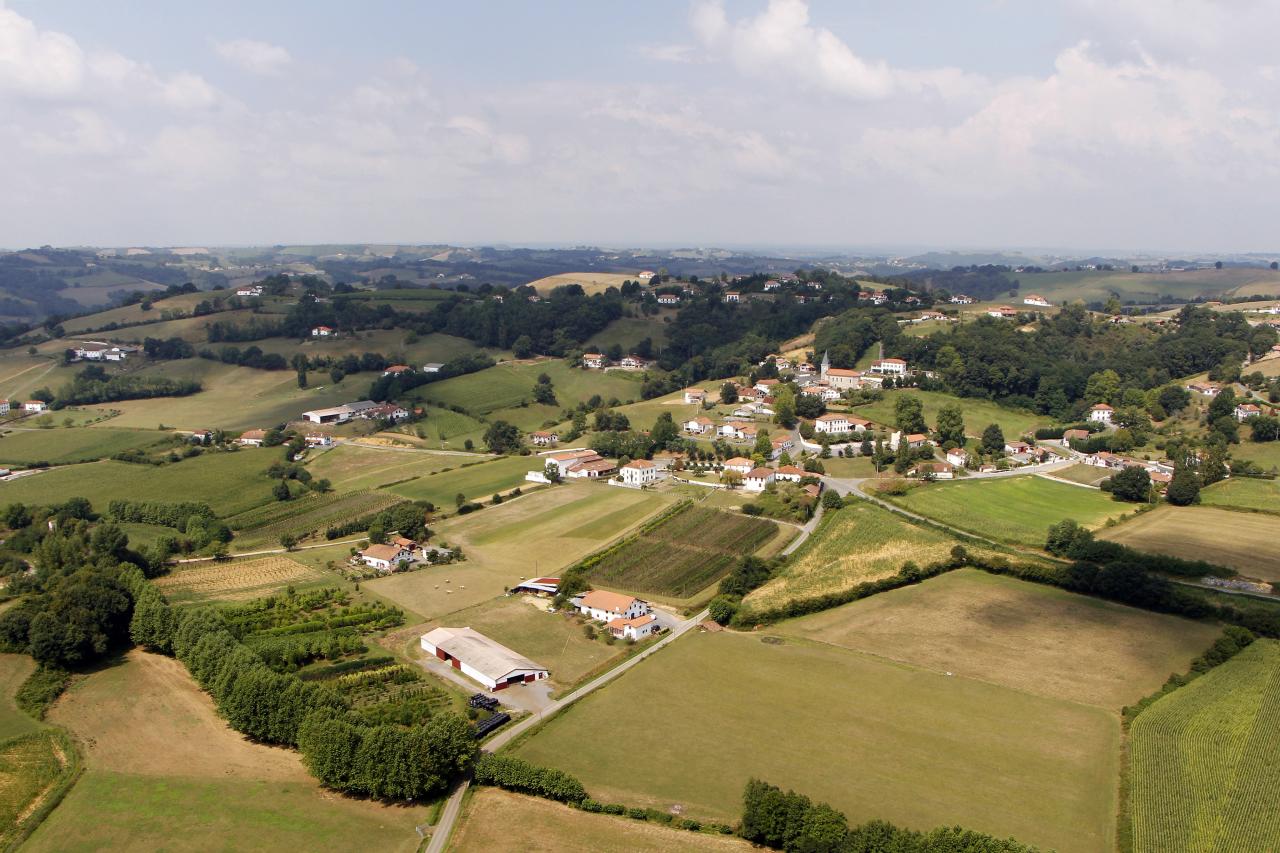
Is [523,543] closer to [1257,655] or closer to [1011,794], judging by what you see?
[1011,794]

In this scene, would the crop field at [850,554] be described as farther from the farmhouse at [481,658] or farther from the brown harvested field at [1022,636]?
the farmhouse at [481,658]

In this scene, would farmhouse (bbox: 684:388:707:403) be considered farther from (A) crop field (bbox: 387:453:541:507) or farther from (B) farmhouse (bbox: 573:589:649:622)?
(B) farmhouse (bbox: 573:589:649:622)

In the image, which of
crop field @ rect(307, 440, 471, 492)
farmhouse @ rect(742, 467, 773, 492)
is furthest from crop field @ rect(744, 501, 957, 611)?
crop field @ rect(307, 440, 471, 492)

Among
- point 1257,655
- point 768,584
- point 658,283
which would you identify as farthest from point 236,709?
point 658,283

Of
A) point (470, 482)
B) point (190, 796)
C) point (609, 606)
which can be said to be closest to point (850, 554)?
point (609, 606)

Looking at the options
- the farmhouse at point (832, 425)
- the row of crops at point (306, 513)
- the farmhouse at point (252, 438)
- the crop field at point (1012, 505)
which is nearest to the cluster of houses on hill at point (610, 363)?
the farmhouse at point (832, 425)

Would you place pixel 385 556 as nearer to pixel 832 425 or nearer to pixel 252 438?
pixel 252 438
